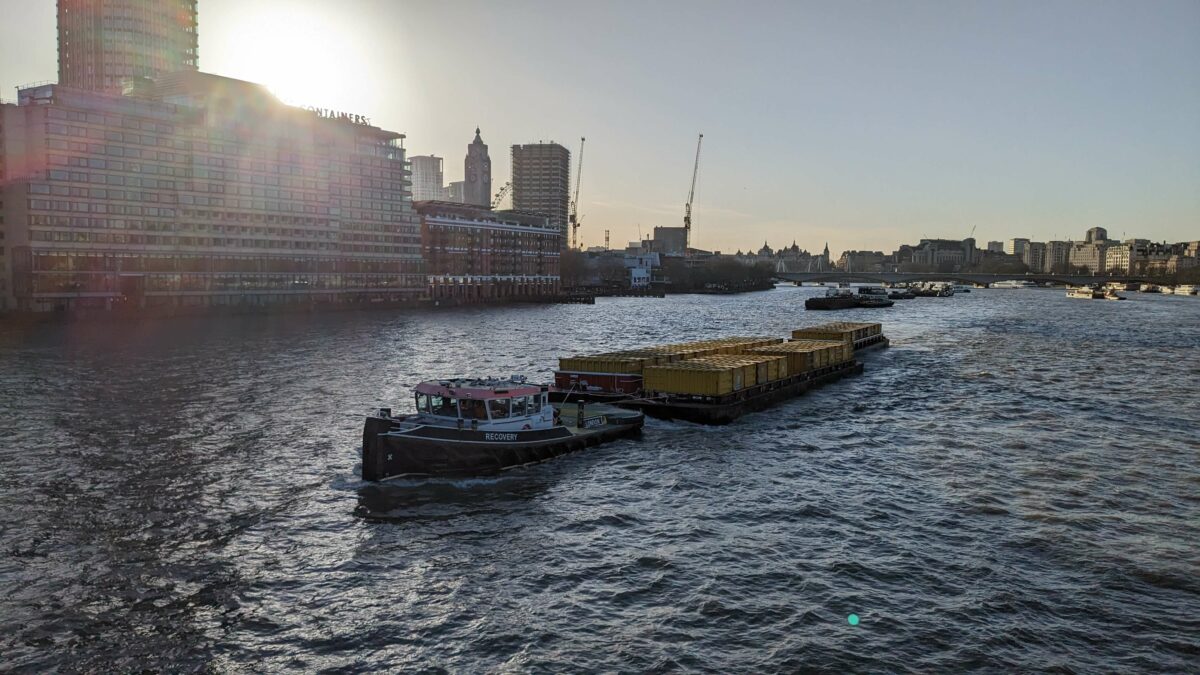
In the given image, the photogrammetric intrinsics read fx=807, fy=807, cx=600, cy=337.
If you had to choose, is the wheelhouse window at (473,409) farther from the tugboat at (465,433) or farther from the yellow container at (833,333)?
the yellow container at (833,333)

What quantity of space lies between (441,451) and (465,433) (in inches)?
50.9

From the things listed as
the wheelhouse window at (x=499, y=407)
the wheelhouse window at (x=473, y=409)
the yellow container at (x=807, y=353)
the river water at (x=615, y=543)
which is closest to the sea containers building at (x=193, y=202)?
the river water at (x=615, y=543)

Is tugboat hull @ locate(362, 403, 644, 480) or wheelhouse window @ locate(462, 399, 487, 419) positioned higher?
wheelhouse window @ locate(462, 399, 487, 419)

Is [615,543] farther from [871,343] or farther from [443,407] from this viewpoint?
[871,343]

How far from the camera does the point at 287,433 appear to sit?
4494cm

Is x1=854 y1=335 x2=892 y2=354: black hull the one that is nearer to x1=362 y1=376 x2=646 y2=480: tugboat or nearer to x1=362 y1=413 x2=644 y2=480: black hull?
x1=362 y1=376 x2=646 y2=480: tugboat

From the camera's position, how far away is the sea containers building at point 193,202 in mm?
130500

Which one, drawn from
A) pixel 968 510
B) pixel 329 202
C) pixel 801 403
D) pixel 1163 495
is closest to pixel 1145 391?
pixel 801 403

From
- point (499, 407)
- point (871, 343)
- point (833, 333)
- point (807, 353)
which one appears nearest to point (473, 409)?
point (499, 407)

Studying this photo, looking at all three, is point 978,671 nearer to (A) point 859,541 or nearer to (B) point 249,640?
(A) point 859,541

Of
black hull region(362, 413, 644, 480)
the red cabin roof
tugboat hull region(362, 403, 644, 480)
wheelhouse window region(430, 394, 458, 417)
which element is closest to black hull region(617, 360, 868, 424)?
tugboat hull region(362, 403, 644, 480)

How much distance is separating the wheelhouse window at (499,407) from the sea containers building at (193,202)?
120 metres

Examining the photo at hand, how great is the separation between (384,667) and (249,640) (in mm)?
3920

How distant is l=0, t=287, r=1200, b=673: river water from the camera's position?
20812 mm
